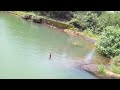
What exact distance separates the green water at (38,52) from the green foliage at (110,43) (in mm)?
617

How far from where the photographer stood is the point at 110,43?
14414 mm

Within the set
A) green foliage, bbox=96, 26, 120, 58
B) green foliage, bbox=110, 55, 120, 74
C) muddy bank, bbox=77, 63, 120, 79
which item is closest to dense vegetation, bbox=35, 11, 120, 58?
green foliage, bbox=96, 26, 120, 58

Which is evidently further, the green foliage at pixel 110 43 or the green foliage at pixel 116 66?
the green foliage at pixel 110 43

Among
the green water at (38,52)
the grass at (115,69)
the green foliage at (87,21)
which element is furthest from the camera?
the green foliage at (87,21)

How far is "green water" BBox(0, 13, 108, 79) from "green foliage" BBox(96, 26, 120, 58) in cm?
62

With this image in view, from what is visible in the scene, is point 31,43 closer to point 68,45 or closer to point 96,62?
point 68,45

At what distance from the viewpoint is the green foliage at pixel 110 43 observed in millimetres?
14242

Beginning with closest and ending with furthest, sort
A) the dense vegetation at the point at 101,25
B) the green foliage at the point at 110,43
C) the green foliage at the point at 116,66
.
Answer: the green foliage at the point at 116,66 → the green foliage at the point at 110,43 → the dense vegetation at the point at 101,25

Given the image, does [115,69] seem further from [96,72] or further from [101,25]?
[101,25]

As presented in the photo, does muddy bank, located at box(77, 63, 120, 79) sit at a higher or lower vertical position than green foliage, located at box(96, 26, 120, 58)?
lower

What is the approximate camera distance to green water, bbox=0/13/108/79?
11.0 m

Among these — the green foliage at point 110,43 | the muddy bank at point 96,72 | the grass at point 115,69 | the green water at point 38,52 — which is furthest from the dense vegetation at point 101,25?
the muddy bank at point 96,72

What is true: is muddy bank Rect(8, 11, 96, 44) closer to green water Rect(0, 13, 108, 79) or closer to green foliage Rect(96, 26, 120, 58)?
green water Rect(0, 13, 108, 79)

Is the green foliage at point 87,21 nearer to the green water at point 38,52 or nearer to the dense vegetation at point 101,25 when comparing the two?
the dense vegetation at point 101,25
